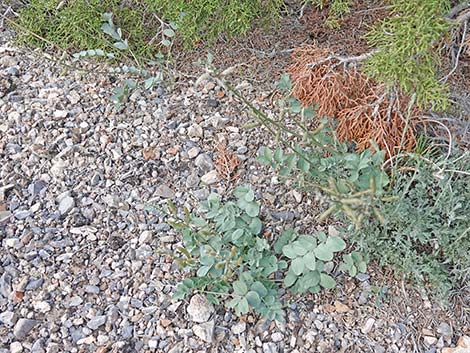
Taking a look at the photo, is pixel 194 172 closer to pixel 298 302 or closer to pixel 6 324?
pixel 298 302

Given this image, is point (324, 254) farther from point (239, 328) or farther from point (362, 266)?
point (239, 328)

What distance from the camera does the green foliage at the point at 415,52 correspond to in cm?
146

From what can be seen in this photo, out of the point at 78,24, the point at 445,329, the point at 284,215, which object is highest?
the point at 78,24

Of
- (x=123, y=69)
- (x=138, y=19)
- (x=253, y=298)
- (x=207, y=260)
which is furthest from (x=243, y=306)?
(x=138, y=19)

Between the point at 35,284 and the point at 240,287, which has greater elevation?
the point at 35,284

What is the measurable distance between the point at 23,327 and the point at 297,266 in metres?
0.65

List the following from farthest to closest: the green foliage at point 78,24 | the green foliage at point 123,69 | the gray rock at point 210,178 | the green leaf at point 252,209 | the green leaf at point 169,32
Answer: the green foliage at point 78,24 < the green leaf at point 169,32 < the green foliage at point 123,69 < the gray rock at point 210,178 < the green leaf at point 252,209

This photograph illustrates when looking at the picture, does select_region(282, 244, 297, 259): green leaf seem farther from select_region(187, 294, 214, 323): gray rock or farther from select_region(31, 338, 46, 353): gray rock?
select_region(31, 338, 46, 353): gray rock

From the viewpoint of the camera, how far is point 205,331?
56.2 inches

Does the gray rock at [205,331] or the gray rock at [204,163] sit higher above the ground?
the gray rock at [204,163]

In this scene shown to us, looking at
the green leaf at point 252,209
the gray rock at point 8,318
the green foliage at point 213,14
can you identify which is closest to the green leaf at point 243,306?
the green leaf at point 252,209

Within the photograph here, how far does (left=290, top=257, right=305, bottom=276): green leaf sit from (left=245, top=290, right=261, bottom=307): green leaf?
103 mm

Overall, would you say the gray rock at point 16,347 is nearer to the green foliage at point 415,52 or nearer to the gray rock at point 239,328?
the gray rock at point 239,328

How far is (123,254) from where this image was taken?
1585 mm
